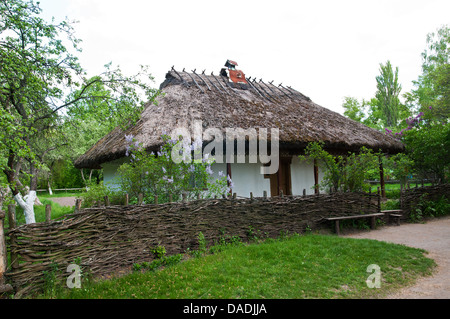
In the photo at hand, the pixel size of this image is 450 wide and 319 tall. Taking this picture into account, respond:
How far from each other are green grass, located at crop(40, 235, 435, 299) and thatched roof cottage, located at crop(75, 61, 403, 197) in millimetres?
3936

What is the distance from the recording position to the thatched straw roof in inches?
332

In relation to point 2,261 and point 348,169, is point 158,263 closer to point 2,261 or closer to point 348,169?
point 2,261

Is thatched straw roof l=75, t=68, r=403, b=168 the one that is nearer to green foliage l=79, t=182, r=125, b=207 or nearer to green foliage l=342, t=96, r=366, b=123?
green foliage l=79, t=182, r=125, b=207

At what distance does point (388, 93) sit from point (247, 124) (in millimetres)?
23783

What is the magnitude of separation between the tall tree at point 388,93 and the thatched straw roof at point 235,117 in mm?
17311

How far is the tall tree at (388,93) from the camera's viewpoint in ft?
86.4

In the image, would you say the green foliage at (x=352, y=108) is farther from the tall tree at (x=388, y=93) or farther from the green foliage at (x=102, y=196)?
the green foliage at (x=102, y=196)

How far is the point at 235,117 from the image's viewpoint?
29.1 feet

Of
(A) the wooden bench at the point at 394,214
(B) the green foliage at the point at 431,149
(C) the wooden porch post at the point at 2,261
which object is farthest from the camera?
(B) the green foliage at the point at 431,149

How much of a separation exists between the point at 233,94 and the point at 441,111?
46.7 feet

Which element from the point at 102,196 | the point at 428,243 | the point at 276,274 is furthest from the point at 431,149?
the point at 102,196

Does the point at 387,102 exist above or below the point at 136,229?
above

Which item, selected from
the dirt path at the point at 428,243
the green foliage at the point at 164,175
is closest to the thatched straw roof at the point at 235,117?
the green foliage at the point at 164,175

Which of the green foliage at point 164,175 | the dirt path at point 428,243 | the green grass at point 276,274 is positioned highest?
the green foliage at point 164,175
